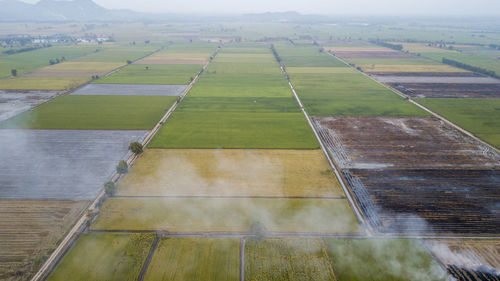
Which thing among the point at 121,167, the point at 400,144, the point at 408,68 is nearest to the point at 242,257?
the point at 121,167

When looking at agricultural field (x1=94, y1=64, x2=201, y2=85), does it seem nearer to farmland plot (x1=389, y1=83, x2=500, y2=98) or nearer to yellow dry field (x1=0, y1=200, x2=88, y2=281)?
yellow dry field (x1=0, y1=200, x2=88, y2=281)

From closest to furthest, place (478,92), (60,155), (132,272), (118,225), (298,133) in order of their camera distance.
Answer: (132,272) → (118,225) → (60,155) → (298,133) → (478,92)

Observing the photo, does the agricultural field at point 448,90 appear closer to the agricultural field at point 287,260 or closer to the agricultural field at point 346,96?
the agricultural field at point 346,96

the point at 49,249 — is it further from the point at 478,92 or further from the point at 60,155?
the point at 478,92

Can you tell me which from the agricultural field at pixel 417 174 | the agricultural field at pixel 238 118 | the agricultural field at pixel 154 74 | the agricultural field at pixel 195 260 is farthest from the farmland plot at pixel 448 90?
the agricultural field at pixel 195 260

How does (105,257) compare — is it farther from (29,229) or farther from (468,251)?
(468,251)

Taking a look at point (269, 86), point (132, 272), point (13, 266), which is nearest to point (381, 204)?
point (132, 272)
